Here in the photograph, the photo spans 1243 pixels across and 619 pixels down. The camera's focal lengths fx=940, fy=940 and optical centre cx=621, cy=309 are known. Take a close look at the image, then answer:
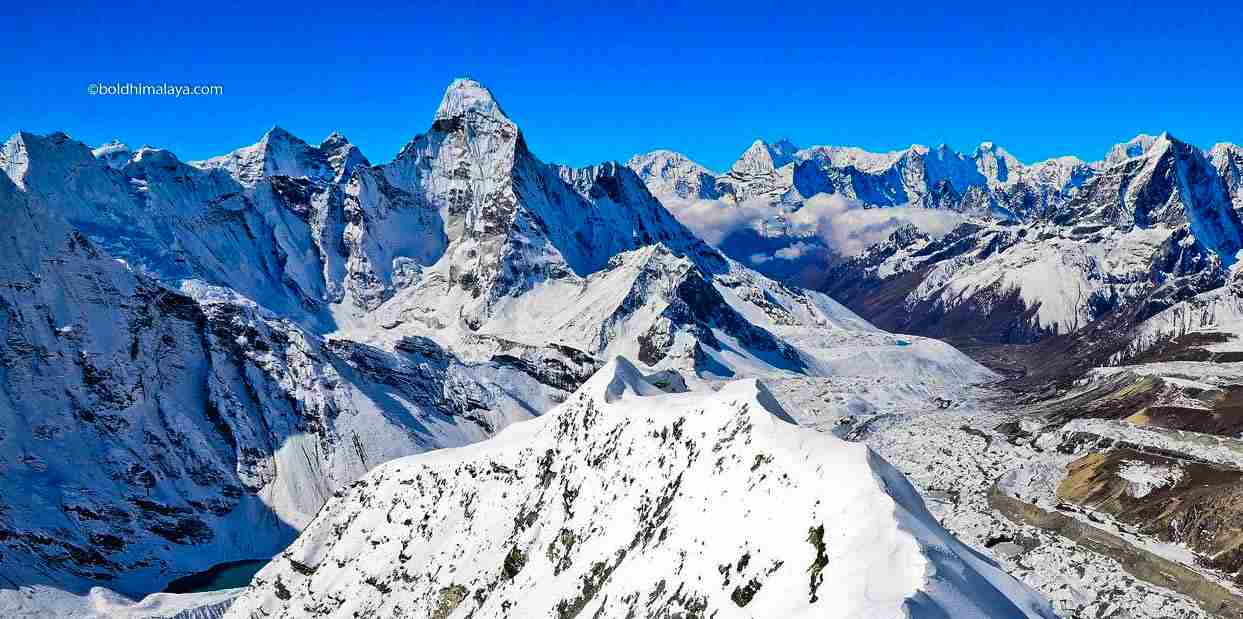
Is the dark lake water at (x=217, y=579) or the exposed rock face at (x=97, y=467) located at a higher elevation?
the exposed rock face at (x=97, y=467)

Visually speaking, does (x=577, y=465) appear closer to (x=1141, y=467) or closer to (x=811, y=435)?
(x=811, y=435)

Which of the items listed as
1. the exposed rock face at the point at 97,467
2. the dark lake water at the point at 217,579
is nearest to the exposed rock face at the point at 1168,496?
the dark lake water at the point at 217,579

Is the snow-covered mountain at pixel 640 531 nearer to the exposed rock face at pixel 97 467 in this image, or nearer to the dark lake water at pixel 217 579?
the dark lake water at pixel 217 579

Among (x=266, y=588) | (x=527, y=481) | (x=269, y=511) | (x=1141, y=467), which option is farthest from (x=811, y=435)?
(x=269, y=511)

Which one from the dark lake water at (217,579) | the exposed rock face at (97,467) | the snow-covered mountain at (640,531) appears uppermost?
the exposed rock face at (97,467)

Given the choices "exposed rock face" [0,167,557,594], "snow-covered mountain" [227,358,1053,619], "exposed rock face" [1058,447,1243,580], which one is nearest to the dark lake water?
"exposed rock face" [0,167,557,594]

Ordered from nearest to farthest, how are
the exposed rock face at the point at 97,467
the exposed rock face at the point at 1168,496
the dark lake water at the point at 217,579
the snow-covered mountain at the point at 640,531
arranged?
the snow-covered mountain at the point at 640,531
the exposed rock face at the point at 1168,496
the dark lake water at the point at 217,579
the exposed rock face at the point at 97,467
